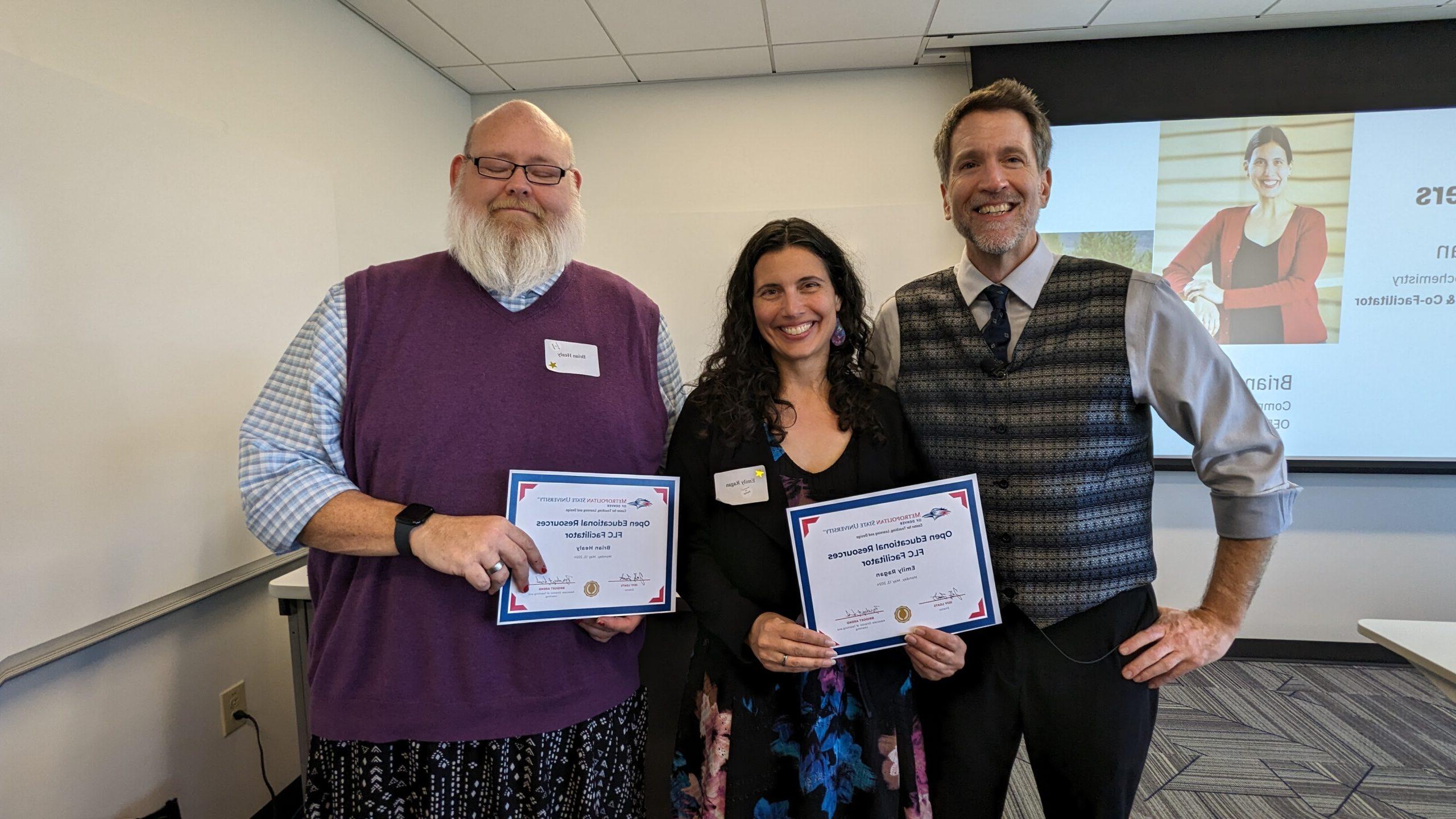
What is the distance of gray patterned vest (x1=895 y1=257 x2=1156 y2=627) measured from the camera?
1.35 m

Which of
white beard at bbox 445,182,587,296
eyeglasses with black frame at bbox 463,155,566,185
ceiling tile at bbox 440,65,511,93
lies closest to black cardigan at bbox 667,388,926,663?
white beard at bbox 445,182,587,296

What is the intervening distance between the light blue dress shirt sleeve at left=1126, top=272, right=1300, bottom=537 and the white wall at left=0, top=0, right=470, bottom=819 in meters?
2.67

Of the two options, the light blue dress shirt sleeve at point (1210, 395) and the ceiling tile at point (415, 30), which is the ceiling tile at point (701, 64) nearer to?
the ceiling tile at point (415, 30)

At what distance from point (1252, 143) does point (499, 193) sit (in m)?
3.98

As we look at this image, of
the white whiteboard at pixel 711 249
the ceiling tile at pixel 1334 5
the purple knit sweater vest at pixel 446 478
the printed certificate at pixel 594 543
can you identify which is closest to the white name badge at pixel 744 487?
the printed certificate at pixel 594 543

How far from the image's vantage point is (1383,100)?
10.9ft

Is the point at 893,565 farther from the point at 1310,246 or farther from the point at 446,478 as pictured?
the point at 1310,246

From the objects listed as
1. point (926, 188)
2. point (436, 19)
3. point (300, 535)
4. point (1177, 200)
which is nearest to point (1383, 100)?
point (1177, 200)

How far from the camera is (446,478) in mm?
1190

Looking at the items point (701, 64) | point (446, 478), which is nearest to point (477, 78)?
point (701, 64)

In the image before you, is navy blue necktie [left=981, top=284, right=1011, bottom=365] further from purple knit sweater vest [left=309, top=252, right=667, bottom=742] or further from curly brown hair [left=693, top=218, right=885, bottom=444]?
purple knit sweater vest [left=309, top=252, right=667, bottom=742]

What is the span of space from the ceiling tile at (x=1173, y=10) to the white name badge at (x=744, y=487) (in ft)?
10.3

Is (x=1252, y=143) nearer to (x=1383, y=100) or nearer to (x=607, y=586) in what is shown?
(x=1383, y=100)

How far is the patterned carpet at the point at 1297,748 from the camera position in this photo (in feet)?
8.11
